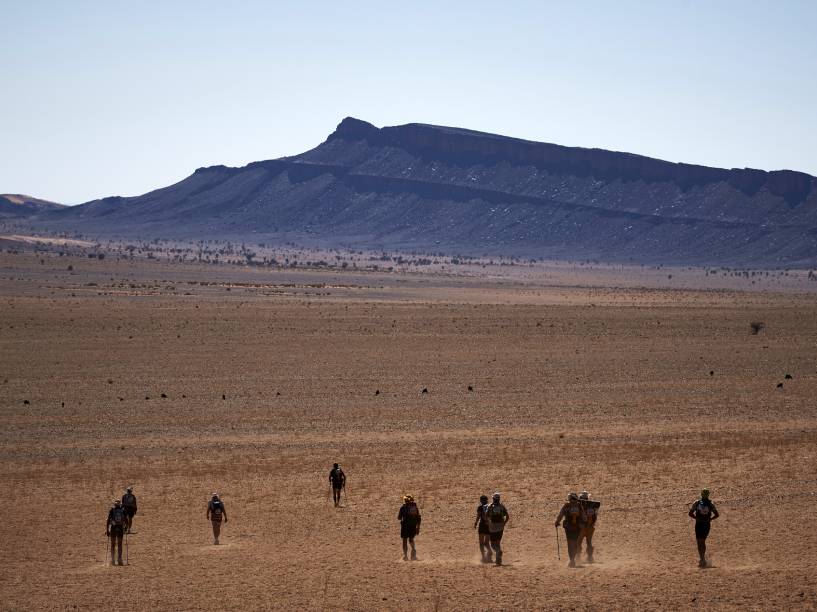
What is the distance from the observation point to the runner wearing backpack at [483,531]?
16719 millimetres

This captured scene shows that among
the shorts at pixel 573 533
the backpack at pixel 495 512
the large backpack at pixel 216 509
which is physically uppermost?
the backpack at pixel 495 512

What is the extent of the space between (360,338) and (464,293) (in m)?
34.7

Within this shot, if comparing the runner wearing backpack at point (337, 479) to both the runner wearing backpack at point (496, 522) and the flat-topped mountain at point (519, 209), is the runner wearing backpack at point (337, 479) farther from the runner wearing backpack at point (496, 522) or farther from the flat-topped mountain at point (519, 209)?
the flat-topped mountain at point (519, 209)

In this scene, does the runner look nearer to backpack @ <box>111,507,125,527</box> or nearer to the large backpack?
the large backpack

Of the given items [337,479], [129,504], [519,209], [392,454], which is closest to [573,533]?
[337,479]

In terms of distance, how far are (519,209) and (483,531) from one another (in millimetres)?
161606

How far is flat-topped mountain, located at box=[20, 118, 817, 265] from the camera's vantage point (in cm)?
15512

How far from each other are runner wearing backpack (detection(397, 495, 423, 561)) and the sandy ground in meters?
0.37

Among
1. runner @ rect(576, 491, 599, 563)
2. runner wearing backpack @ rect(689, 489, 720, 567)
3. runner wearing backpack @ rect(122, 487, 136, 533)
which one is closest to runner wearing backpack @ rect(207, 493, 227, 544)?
runner wearing backpack @ rect(122, 487, 136, 533)

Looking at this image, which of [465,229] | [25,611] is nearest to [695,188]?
[465,229]

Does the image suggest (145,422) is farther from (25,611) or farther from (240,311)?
(240,311)

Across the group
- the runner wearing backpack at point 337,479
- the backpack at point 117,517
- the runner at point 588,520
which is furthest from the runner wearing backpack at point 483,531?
the backpack at point 117,517

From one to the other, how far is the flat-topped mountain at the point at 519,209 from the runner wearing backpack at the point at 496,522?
13151 cm

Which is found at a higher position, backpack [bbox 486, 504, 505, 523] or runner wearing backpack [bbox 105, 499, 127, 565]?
backpack [bbox 486, 504, 505, 523]
